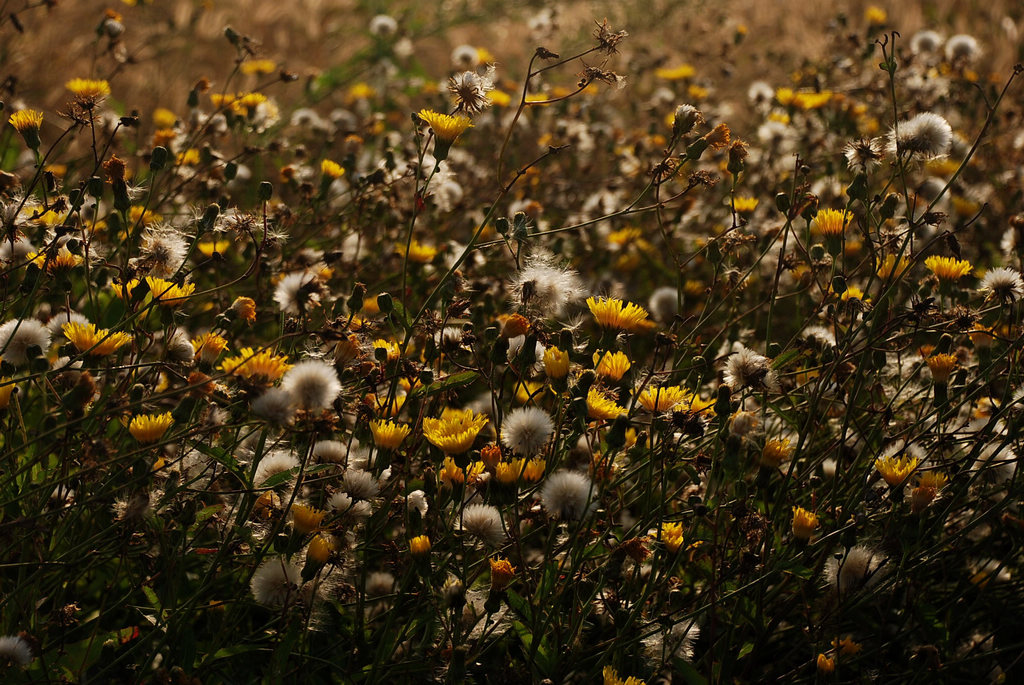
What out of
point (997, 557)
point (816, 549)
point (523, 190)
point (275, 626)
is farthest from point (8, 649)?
point (523, 190)

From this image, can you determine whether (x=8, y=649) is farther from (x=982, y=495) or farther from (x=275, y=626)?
(x=982, y=495)

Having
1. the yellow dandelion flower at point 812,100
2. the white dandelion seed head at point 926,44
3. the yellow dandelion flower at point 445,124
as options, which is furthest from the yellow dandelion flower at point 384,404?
the white dandelion seed head at point 926,44

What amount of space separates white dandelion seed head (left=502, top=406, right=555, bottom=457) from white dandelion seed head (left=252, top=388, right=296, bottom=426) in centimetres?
51

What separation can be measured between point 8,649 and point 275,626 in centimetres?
67

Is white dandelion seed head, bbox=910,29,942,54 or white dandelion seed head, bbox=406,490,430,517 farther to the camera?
white dandelion seed head, bbox=910,29,942,54

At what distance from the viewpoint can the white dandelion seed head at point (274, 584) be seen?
6.40 ft

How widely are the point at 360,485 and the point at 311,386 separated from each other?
28cm

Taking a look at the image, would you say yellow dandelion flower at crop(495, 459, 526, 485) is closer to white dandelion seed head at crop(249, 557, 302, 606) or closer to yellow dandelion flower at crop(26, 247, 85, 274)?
white dandelion seed head at crop(249, 557, 302, 606)

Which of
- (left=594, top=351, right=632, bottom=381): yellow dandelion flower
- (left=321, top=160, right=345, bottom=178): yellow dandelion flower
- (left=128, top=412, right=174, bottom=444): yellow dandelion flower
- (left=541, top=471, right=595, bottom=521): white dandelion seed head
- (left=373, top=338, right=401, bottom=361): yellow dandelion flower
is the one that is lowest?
(left=541, top=471, right=595, bottom=521): white dandelion seed head

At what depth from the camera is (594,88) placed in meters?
6.30

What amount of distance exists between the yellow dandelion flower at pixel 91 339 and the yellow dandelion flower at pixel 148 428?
0.18 meters

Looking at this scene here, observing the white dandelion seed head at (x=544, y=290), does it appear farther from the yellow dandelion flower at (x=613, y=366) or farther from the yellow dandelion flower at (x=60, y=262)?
the yellow dandelion flower at (x=60, y=262)

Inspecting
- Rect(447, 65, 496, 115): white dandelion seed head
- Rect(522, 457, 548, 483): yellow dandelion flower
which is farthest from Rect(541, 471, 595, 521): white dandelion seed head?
Rect(447, 65, 496, 115): white dandelion seed head

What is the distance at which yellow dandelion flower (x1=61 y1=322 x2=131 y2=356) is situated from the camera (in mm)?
1978
